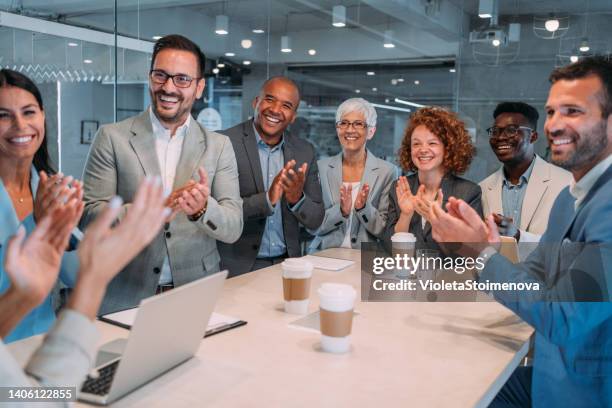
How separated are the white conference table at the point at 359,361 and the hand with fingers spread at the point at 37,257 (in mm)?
347

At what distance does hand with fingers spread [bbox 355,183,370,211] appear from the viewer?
3108mm

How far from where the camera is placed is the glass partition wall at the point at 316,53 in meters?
4.27

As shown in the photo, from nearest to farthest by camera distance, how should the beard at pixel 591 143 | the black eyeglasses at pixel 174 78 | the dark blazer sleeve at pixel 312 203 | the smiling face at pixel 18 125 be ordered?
the beard at pixel 591 143, the smiling face at pixel 18 125, the black eyeglasses at pixel 174 78, the dark blazer sleeve at pixel 312 203

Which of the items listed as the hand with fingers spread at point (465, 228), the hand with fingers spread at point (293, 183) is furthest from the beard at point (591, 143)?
the hand with fingers spread at point (293, 183)

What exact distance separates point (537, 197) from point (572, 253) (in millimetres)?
1577

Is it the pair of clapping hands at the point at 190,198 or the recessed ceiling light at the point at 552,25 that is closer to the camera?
the pair of clapping hands at the point at 190,198

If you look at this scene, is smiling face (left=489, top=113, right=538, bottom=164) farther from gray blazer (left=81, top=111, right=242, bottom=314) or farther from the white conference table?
gray blazer (left=81, top=111, right=242, bottom=314)

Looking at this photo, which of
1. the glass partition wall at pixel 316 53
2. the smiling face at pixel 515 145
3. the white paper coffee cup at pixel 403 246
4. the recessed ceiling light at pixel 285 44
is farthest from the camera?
the recessed ceiling light at pixel 285 44

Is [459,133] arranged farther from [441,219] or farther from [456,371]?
[456,371]

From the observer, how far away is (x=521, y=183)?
3219 mm

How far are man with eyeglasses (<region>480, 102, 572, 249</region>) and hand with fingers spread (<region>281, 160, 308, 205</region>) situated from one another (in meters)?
1.04

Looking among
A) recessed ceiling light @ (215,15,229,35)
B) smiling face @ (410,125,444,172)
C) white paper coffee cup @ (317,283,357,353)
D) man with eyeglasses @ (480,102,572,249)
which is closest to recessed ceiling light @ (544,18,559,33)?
man with eyeglasses @ (480,102,572,249)

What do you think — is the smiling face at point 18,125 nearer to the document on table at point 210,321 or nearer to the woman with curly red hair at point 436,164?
the document on table at point 210,321

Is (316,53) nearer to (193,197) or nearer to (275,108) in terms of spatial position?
(275,108)
